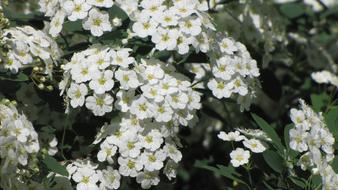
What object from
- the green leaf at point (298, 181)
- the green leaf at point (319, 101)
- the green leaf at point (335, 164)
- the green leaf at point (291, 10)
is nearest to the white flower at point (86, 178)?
the green leaf at point (298, 181)

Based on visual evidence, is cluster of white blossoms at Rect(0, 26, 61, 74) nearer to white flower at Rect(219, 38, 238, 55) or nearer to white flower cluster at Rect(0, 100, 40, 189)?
white flower cluster at Rect(0, 100, 40, 189)

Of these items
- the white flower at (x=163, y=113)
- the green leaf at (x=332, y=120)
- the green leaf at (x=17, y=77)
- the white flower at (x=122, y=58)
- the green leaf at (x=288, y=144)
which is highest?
the white flower at (x=122, y=58)

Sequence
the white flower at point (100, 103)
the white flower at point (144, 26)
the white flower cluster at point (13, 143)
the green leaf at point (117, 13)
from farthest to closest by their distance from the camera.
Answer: the green leaf at point (117, 13)
the white flower at point (144, 26)
the white flower at point (100, 103)
the white flower cluster at point (13, 143)

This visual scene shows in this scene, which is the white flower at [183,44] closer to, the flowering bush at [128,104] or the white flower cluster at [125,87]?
the flowering bush at [128,104]

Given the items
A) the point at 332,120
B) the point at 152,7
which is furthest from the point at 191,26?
the point at 332,120

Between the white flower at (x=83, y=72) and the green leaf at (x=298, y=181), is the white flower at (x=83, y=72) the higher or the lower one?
the higher one

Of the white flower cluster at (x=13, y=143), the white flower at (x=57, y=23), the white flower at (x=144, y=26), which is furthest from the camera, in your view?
the white flower at (x=57, y=23)

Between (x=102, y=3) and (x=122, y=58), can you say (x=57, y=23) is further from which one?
(x=122, y=58)
